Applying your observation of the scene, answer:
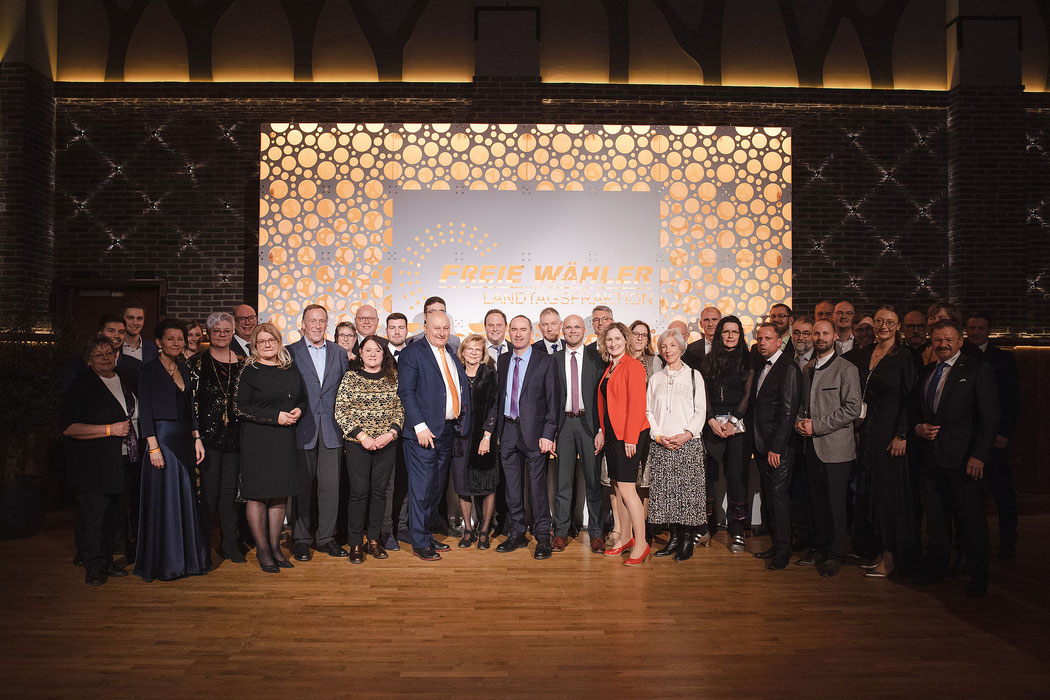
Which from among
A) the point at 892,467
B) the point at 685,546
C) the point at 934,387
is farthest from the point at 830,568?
the point at 934,387

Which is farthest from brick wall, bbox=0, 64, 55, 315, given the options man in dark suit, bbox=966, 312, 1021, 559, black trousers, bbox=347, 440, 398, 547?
man in dark suit, bbox=966, 312, 1021, 559

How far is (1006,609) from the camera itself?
3.62 metres

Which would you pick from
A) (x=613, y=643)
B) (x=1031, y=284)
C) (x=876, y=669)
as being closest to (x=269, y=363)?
(x=613, y=643)

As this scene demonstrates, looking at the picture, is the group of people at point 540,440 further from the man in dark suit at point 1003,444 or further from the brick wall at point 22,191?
the brick wall at point 22,191

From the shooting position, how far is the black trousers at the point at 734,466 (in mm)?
4797

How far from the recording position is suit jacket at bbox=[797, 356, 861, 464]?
13.9ft

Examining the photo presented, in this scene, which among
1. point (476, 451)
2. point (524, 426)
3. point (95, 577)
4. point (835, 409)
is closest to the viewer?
point (95, 577)

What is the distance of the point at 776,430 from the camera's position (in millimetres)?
4457

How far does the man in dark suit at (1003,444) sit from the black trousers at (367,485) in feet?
13.7

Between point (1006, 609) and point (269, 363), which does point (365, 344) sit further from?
point (1006, 609)

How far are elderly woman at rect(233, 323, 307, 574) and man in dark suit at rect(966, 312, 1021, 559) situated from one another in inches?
184

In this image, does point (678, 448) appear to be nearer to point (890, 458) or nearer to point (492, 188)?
point (890, 458)

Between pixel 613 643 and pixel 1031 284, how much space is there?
6.90 metres

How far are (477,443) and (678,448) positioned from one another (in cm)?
142
